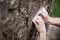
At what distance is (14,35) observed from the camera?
99cm

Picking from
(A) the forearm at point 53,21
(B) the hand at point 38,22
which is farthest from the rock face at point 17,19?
(A) the forearm at point 53,21

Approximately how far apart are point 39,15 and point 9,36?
320 mm

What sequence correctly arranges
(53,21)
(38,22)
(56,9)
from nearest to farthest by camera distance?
1. (38,22)
2. (53,21)
3. (56,9)

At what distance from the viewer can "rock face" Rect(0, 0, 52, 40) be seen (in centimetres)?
87

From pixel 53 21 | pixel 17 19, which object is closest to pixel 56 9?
pixel 53 21

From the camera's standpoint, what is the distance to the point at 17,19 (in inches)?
38.6

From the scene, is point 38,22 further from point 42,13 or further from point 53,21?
point 53,21

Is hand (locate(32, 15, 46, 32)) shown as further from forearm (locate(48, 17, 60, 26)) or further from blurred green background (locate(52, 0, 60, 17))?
blurred green background (locate(52, 0, 60, 17))

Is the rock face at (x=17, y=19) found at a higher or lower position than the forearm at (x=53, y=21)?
higher

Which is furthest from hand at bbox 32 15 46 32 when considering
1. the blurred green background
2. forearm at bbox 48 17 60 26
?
the blurred green background

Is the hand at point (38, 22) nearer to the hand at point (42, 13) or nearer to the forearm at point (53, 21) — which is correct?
the hand at point (42, 13)

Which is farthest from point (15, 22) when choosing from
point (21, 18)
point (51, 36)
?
point (51, 36)

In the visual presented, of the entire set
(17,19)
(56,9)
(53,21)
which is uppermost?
(17,19)

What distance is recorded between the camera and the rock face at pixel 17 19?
0.87m
